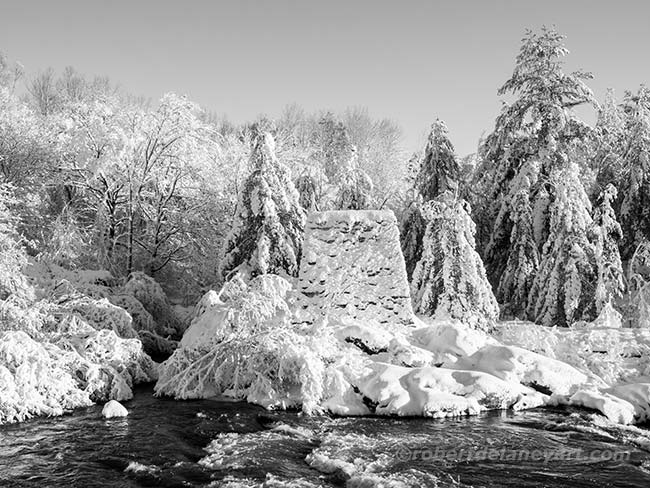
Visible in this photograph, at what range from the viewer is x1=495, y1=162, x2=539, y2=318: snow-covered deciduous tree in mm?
19422

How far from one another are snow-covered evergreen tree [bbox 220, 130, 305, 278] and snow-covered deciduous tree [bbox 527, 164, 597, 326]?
8492mm

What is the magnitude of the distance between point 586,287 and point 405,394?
9291mm

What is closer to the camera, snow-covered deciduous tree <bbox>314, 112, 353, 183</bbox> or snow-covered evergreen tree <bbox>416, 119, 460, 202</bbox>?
snow-covered evergreen tree <bbox>416, 119, 460, 202</bbox>

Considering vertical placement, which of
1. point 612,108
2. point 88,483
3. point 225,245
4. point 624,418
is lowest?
point 88,483

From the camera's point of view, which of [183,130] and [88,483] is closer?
[88,483]

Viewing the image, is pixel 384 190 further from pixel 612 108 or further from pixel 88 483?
pixel 88 483

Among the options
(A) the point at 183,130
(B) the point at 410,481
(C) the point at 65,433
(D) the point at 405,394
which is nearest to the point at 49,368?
(C) the point at 65,433

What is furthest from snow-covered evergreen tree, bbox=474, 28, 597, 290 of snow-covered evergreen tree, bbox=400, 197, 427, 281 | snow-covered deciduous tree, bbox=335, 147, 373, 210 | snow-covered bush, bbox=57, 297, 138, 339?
snow-covered bush, bbox=57, 297, 138, 339

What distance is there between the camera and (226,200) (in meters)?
22.7

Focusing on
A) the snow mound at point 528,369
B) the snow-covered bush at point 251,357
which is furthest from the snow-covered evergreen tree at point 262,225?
the snow mound at point 528,369

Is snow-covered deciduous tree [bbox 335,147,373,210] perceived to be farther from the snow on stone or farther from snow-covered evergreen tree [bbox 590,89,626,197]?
snow-covered evergreen tree [bbox 590,89,626,197]

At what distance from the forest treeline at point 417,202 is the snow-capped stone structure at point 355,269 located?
269cm

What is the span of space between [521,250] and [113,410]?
1480 cm

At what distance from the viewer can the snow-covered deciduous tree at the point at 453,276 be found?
1592 centimetres
